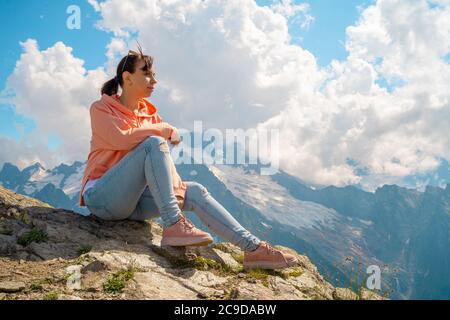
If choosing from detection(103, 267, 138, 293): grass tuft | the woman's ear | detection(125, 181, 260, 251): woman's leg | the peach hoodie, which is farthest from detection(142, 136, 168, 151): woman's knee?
detection(103, 267, 138, 293): grass tuft

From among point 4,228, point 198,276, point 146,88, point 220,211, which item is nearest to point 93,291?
point 198,276

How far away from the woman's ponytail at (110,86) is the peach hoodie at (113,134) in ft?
0.75

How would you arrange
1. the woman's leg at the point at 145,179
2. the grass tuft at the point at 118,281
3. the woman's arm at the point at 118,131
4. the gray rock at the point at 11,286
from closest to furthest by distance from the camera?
the gray rock at the point at 11,286, the grass tuft at the point at 118,281, the woman's leg at the point at 145,179, the woman's arm at the point at 118,131

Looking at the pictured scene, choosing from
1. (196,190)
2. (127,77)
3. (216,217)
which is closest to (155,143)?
(196,190)

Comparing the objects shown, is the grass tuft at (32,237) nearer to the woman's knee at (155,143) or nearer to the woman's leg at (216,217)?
the woman's leg at (216,217)

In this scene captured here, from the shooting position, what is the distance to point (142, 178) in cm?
688

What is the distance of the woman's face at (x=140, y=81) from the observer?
770cm

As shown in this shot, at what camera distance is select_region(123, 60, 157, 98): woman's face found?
7.70 m

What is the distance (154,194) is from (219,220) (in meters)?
1.21

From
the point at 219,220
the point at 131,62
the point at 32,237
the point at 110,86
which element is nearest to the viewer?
the point at 219,220

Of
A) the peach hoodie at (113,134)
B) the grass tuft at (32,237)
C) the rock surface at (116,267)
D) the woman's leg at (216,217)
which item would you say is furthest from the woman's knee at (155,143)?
the grass tuft at (32,237)

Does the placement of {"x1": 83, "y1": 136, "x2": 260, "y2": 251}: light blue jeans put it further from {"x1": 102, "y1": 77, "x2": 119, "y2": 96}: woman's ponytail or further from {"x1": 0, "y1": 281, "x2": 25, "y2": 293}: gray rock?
{"x1": 0, "y1": 281, "x2": 25, "y2": 293}: gray rock

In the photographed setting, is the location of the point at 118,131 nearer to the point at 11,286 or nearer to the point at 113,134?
the point at 113,134
